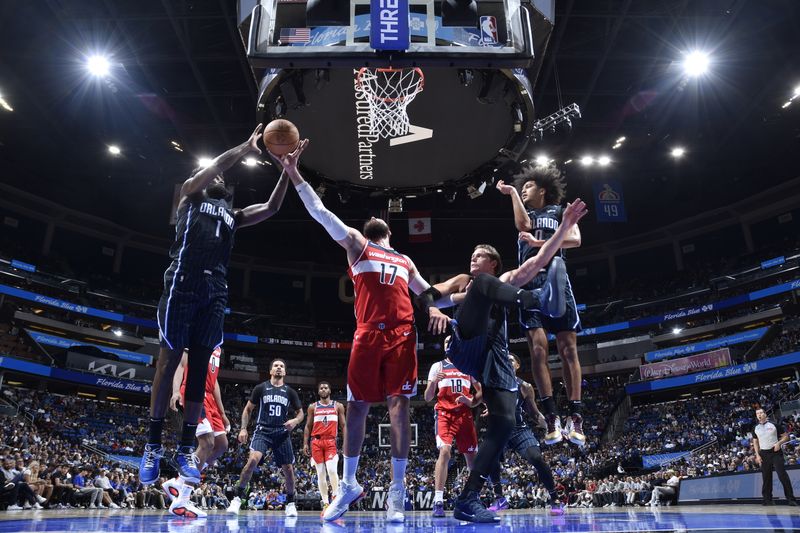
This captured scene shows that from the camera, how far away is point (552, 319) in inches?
219

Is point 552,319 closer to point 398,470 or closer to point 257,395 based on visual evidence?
point 398,470

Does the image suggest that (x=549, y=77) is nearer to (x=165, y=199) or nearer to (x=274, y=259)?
(x=165, y=199)

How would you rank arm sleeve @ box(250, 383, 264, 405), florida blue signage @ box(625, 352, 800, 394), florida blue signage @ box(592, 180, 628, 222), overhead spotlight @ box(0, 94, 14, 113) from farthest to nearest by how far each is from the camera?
florida blue signage @ box(625, 352, 800, 394), florida blue signage @ box(592, 180, 628, 222), overhead spotlight @ box(0, 94, 14, 113), arm sleeve @ box(250, 383, 264, 405)

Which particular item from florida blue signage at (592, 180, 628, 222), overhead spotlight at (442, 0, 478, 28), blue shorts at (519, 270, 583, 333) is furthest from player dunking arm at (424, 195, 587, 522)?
florida blue signage at (592, 180, 628, 222)

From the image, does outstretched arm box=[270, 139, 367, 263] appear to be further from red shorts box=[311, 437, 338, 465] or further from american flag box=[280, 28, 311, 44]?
red shorts box=[311, 437, 338, 465]

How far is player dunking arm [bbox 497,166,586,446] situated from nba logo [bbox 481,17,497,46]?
1.94 metres

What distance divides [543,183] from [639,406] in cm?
3253

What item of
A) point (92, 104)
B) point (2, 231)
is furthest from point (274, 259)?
point (92, 104)

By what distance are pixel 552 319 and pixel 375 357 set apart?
197 centimetres

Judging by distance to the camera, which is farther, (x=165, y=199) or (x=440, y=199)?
(x=165, y=199)

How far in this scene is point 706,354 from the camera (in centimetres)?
3080

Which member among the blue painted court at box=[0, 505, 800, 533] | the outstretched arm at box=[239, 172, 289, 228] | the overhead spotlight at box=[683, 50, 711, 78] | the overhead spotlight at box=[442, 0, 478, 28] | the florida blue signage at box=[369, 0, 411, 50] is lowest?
the blue painted court at box=[0, 505, 800, 533]

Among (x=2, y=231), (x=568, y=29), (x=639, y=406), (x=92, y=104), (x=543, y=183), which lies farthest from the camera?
(x=639, y=406)

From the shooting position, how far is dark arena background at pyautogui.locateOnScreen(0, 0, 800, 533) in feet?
25.4
